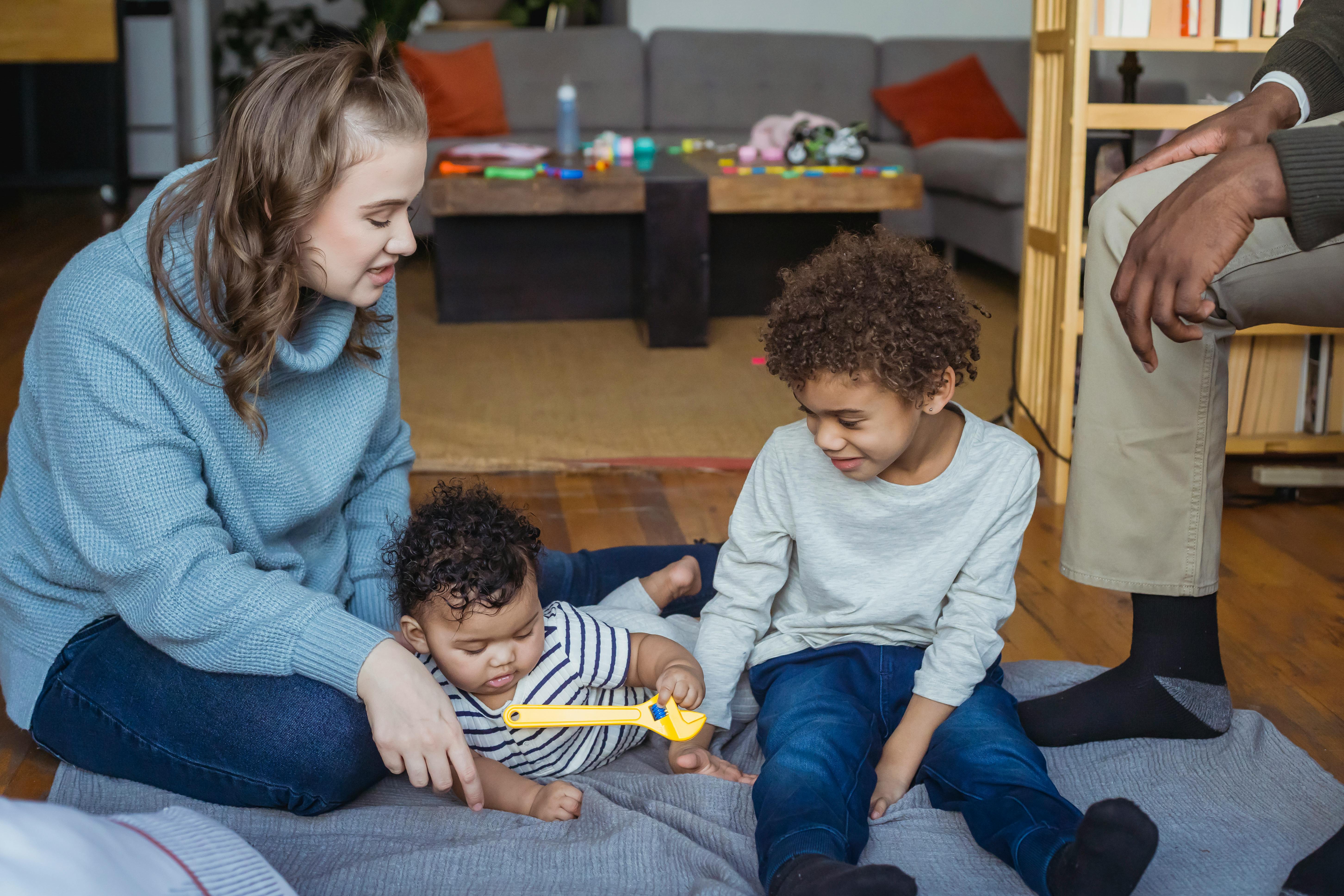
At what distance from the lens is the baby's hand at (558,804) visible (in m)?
1.13

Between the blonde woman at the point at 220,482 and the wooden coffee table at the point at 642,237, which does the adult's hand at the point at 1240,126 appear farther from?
the wooden coffee table at the point at 642,237

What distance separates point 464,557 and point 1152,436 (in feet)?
2.24

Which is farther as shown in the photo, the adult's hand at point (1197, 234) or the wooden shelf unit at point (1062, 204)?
the wooden shelf unit at point (1062, 204)

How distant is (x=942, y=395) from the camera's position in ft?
3.82

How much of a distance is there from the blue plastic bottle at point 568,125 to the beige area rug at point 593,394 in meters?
0.55

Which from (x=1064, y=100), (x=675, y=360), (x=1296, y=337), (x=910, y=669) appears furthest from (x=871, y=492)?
(x=675, y=360)

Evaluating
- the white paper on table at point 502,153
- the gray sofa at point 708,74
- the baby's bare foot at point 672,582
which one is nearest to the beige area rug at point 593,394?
the white paper on table at point 502,153

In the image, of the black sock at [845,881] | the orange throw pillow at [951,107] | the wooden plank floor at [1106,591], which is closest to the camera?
the black sock at [845,881]

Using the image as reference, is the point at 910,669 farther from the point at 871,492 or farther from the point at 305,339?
the point at 305,339

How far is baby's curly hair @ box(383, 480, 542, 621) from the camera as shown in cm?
108

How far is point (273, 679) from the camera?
1.08 meters

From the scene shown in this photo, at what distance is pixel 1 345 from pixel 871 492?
2.68m

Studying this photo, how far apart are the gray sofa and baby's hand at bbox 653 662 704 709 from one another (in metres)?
3.56

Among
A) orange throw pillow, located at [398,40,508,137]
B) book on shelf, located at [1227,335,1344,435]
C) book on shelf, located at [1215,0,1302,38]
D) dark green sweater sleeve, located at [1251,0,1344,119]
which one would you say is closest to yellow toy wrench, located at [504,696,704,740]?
dark green sweater sleeve, located at [1251,0,1344,119]
